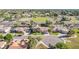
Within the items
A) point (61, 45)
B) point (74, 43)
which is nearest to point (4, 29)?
point (61, 45)

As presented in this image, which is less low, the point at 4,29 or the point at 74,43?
the point at 4,29

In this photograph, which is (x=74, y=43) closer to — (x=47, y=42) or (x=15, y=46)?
(x=47, y=42)

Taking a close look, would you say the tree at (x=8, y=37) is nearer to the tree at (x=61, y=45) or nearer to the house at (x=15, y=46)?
the house at (x=15, y=46)

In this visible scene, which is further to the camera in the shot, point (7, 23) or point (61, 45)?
point (7, 23)

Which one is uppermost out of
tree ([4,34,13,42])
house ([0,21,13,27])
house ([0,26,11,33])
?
house ([0,21,13,27])

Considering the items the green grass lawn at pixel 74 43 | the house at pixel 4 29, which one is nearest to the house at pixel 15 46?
the house at pixel 4 29

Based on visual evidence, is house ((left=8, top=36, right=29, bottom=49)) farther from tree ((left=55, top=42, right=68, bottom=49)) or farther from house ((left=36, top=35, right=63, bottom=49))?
tree ((left=55, top=42, right=68, bottom=49))

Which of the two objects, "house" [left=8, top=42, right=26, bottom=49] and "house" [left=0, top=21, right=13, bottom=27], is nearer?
"house" [left=8, top=42, right=26, bottom=49]

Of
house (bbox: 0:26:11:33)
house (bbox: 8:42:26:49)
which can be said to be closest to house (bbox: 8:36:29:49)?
house (bbox: 8:42:26:49)
